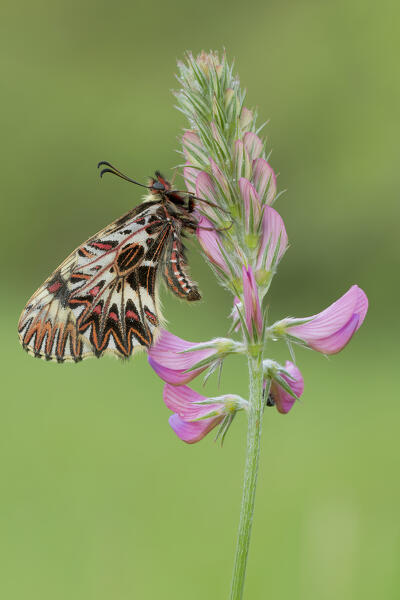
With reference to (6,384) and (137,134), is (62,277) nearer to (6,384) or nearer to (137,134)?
(6,384)

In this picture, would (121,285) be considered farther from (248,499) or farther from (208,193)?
(248,499)

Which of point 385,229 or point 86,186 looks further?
point 86,186

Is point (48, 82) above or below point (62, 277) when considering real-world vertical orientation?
above

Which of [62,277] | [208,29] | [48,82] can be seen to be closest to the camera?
[62,277]

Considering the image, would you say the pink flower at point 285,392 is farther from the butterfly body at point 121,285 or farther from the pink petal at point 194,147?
the pink petal at point 194,147

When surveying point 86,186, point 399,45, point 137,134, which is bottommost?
point 86,186

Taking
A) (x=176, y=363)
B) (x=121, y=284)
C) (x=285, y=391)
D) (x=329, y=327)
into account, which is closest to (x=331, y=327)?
(x=329, y=327)

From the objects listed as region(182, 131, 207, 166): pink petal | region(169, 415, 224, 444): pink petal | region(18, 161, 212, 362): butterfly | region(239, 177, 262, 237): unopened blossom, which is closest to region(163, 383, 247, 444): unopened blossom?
region(169, 415, 224, 444): pink petal

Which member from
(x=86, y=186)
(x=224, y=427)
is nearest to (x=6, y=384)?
(x=86, y=186)

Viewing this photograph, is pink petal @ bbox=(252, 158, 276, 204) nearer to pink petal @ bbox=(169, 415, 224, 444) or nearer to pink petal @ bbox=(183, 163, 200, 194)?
pink petal @ bbox=(183, 163, 200, 194)
